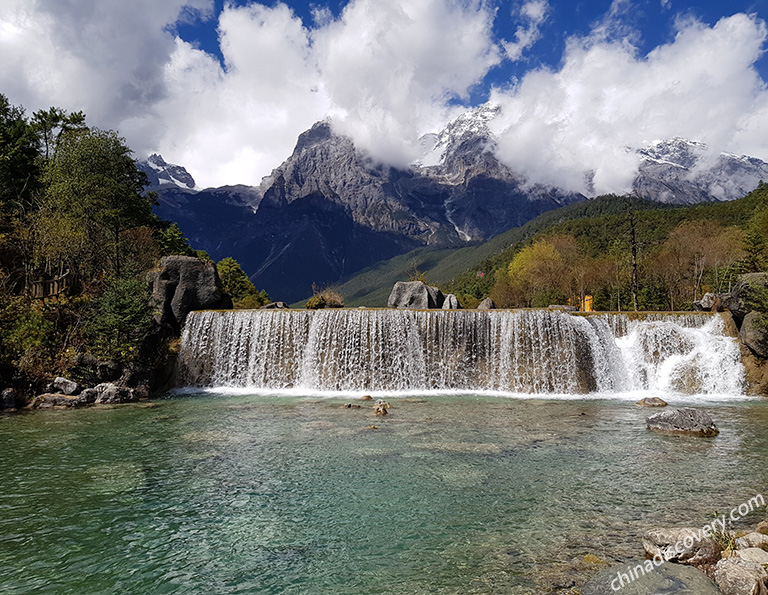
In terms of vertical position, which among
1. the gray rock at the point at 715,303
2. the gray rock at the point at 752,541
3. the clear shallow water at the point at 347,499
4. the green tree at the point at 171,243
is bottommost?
the clear shallow water at the point at 347,499

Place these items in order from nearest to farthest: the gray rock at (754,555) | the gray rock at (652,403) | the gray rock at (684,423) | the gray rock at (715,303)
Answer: the gray rock at (754,555) → the gray rock at (684,423) → the gray rock at (652,403) → the gray rock at (715,303)

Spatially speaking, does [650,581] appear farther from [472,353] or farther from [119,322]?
[119,322]

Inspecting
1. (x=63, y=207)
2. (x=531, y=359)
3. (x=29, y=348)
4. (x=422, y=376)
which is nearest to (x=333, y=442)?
(x=422, y=376)

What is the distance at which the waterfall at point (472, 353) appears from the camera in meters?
21.8

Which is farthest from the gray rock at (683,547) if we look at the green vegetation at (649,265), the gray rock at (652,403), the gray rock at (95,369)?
the green vegetation at (649,265)

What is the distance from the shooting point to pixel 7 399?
17422 mm

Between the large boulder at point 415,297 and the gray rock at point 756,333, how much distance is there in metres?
16.3

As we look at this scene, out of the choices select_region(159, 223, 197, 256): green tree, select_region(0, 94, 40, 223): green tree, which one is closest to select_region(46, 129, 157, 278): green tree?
select_region(0, 94, 40, 223): green tree

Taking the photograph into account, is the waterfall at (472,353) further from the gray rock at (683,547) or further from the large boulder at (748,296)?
the gray rock at (683,547)

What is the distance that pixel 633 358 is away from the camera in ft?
73.3

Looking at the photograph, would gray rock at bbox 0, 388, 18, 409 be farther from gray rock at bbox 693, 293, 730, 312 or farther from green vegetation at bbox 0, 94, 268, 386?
gray rock at bbox 693, 293, 730, 312

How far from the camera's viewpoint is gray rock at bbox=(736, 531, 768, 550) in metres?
5.99

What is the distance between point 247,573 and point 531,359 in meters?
18.1

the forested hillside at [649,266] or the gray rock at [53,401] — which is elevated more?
the forested hillside at [649,266]
